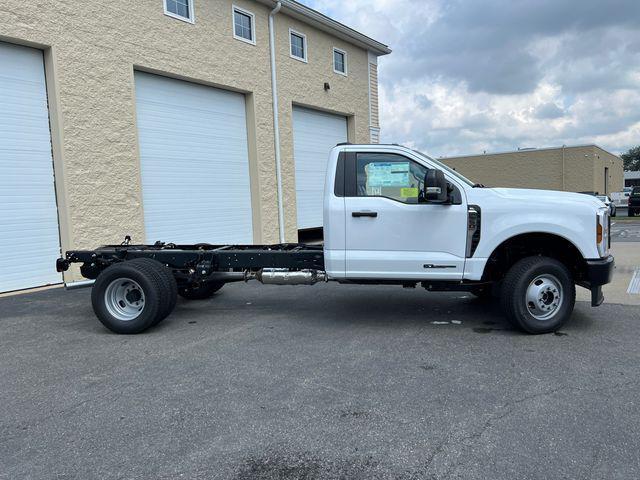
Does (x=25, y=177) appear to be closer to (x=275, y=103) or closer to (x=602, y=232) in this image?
(x=275, y=103)

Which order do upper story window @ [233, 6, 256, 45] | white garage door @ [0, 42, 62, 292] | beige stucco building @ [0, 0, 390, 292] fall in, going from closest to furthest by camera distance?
1. white garage door @ [0, 42, 62, 292]
2. beige stucco building @ [0, 0, 390, 292]
3. upper story window @ [233, 6, 256, 45]

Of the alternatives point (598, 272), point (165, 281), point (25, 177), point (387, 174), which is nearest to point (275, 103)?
point (25, 177)

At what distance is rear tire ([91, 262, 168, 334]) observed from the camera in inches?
243

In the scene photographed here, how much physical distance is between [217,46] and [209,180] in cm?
354

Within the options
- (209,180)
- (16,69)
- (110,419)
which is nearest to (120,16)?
(16,69)

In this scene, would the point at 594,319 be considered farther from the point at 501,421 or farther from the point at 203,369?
the point at 203,369

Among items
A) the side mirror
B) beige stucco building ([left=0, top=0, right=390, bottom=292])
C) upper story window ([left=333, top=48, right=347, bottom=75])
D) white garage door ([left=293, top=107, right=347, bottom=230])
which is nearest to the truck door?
the side mirror

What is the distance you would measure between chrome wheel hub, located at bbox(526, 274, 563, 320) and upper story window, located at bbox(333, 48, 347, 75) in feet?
44.7

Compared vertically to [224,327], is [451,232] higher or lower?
higher

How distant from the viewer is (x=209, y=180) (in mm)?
13406

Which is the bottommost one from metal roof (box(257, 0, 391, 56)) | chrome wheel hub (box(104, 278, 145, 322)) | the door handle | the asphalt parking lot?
the asphalt parking lot

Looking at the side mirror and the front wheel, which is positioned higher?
the side mirror

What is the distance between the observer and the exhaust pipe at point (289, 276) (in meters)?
6.57

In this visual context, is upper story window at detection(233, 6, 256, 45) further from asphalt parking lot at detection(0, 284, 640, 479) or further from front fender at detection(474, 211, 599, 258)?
front fender at detection(474, 211, 599, 258)
